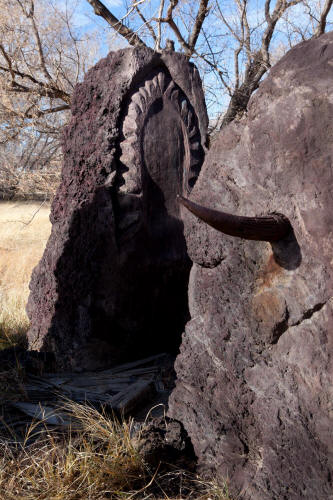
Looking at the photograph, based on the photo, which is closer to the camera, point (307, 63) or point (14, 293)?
point (307, 63)

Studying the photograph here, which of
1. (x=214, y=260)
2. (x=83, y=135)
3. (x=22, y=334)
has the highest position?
(x=83, y=135)

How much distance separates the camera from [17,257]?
7.93 m

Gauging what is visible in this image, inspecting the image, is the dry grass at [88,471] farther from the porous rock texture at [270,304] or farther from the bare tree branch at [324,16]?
the bare tree branch at [324,16]

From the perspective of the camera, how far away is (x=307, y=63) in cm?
196

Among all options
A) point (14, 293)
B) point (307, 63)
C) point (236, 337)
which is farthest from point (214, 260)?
point (14, 293)

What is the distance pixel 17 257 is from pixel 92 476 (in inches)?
240

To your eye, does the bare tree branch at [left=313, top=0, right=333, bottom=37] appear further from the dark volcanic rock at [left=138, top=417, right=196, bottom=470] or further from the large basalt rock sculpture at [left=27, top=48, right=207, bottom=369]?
the dark volcanic rock at [left=138, top=417, right=196, bottom=470]

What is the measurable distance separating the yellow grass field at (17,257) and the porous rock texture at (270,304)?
2792mm

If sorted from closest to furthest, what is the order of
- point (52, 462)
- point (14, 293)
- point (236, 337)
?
point (236, 337)
point (52, 462)
point (14, 293)

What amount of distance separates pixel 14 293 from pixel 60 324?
2901 millimetres

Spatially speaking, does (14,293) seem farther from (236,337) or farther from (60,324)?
(236,337)

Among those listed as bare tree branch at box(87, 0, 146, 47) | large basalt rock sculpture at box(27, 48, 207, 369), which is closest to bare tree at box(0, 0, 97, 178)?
bare tree branch at box(87, 0, 146, 47)

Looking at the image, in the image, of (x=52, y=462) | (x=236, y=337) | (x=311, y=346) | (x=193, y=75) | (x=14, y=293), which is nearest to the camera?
(x=311, y=346)

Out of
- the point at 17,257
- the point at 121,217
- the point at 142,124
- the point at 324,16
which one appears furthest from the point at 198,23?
the point at 121,217
